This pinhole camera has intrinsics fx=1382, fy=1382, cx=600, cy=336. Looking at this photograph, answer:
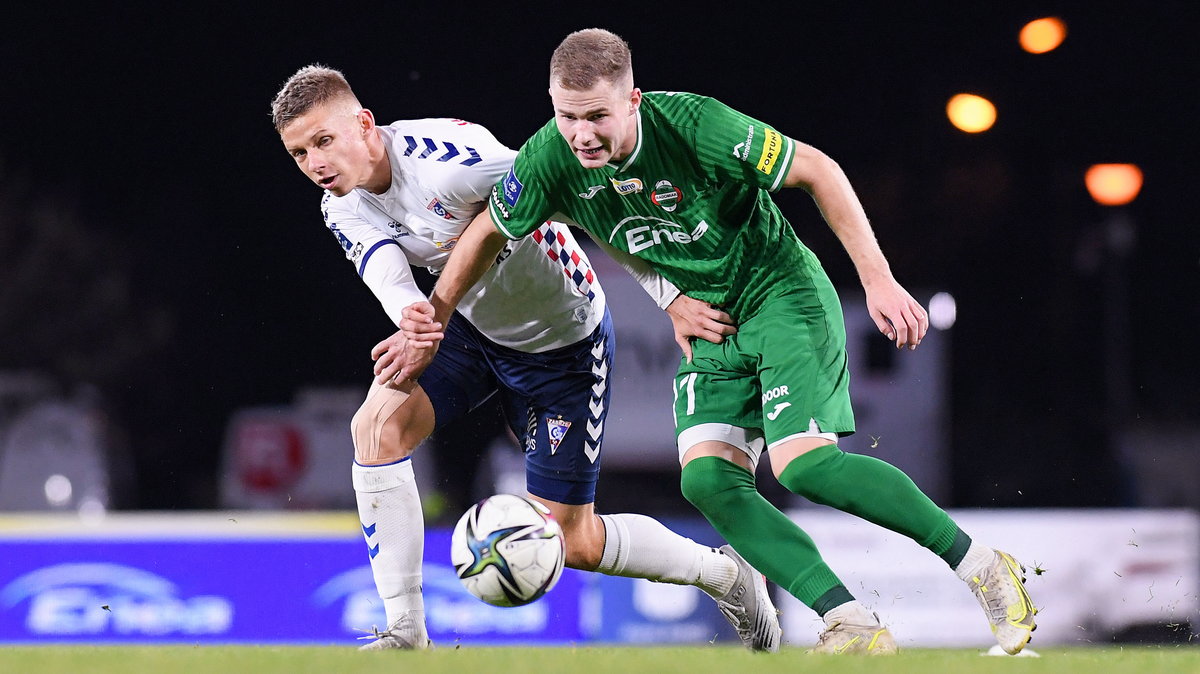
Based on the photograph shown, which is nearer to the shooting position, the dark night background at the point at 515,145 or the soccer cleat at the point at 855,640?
the soccer cleat at the point at 855,640

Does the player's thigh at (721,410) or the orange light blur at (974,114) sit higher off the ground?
the orange light blur at (974,114)

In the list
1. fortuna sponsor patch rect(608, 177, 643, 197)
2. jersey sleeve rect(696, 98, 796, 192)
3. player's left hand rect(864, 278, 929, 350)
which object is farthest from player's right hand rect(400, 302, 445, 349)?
player's left hand rect(864, 278, 929, 350)

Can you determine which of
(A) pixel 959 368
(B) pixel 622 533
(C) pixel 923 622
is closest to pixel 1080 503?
(A) pixel 959 368

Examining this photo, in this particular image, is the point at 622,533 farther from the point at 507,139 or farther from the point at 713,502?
the point at 507,139

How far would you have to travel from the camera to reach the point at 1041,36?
7.86 meters

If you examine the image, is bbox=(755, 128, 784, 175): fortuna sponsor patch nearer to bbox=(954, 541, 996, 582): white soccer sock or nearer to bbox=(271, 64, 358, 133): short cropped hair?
bbox=(954, 541, 996, 582): white soccer sock

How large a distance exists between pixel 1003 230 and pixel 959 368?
32.6 inches

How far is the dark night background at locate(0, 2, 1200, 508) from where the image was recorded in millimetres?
7777

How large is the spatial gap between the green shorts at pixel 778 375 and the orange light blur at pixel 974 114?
16.2 ft

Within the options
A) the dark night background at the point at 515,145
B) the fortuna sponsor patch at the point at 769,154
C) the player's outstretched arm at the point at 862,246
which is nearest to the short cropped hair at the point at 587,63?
the fortuna sponsor patch at the point at 769,154

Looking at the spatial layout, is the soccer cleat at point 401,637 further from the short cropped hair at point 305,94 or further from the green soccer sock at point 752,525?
the short cropped hair at point 305,94

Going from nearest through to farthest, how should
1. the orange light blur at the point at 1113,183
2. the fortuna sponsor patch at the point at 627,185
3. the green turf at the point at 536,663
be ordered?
the green turf at the point at 536,663 < the fortuna sponsor patch at the point at 627,185 < the orange light blur at the point at 1113,183

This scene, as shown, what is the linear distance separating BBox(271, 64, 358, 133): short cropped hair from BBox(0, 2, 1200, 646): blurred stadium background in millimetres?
3949

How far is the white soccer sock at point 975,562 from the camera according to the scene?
3.01 metres
